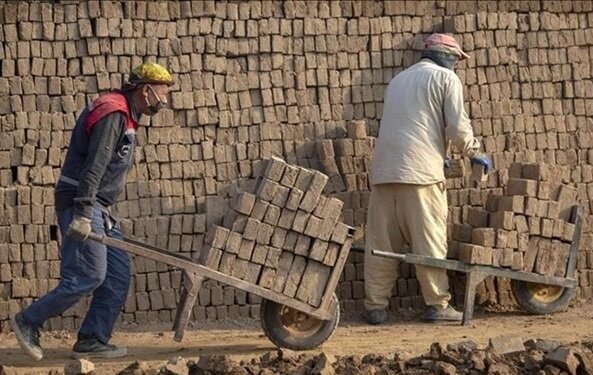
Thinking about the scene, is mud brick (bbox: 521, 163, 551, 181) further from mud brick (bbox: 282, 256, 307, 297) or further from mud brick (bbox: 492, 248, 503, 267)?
mud brick (bbox: 282, 256, 307, 297)

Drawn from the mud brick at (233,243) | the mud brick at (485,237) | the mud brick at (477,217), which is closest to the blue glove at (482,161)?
the mud brick at (485,237)

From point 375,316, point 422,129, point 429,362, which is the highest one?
point 422,129

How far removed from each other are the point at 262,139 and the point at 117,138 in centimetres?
201

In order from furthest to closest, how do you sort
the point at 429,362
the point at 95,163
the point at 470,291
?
the point at 470,291, the point at 95,163, the point at 429,362

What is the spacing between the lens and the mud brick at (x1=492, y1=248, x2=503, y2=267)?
33.7 feet

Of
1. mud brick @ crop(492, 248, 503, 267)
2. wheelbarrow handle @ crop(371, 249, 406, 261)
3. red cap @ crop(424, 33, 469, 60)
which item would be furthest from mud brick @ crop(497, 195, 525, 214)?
red cap @ crop(424, 33, 469, 60)

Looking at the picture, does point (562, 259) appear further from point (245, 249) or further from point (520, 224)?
point (245, 249)

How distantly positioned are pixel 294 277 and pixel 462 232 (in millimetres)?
1956

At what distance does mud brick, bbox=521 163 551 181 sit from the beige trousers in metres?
0.66

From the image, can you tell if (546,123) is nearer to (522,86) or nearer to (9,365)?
(522,86)

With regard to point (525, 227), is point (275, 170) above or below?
above

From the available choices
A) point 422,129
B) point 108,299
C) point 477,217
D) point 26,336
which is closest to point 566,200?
point 477,217

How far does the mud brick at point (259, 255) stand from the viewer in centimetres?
902

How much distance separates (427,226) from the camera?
33.4 ft
